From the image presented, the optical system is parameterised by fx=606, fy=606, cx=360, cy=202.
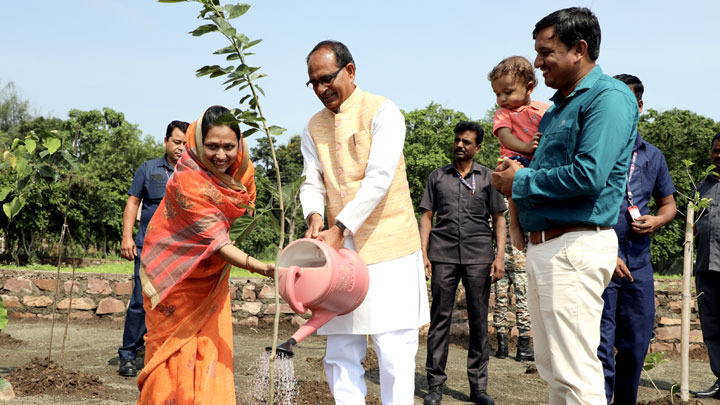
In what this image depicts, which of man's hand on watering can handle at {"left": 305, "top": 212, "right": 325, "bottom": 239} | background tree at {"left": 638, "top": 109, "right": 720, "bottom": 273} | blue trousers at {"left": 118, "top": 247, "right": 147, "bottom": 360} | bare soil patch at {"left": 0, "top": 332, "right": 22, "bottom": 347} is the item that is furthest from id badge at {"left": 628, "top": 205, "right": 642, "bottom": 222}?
background tree at {"left": 638, "top": 109, "right": 720, "bottom": 273}

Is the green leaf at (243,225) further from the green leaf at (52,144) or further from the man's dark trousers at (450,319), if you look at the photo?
the man's dark trousers at (450,319)

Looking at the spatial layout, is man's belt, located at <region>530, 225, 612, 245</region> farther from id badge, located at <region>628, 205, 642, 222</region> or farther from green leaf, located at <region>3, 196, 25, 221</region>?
green leaf, located at <region>3, 196, 25, 221</region>

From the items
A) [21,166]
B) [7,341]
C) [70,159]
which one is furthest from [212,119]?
[7,341]

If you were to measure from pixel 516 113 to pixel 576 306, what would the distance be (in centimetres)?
112

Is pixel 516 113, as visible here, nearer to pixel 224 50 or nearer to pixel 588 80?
pixel 588 80

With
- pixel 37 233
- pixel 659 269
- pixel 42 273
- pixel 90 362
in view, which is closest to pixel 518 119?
pixel 90 362

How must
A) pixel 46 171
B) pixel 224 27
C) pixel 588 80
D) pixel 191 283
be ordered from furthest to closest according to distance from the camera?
pixel 46 171
pixel 191 283
pixel 588 80
pixel 224 27

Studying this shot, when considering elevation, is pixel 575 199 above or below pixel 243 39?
below

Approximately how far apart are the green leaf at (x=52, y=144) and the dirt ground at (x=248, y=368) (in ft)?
5.57

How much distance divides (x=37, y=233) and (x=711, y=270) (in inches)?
570

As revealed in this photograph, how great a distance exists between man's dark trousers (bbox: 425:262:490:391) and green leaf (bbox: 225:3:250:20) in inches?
125

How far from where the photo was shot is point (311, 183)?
10.5 feet

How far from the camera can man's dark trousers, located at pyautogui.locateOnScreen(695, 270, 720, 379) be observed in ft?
17.4

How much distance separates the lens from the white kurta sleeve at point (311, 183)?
3098mm
